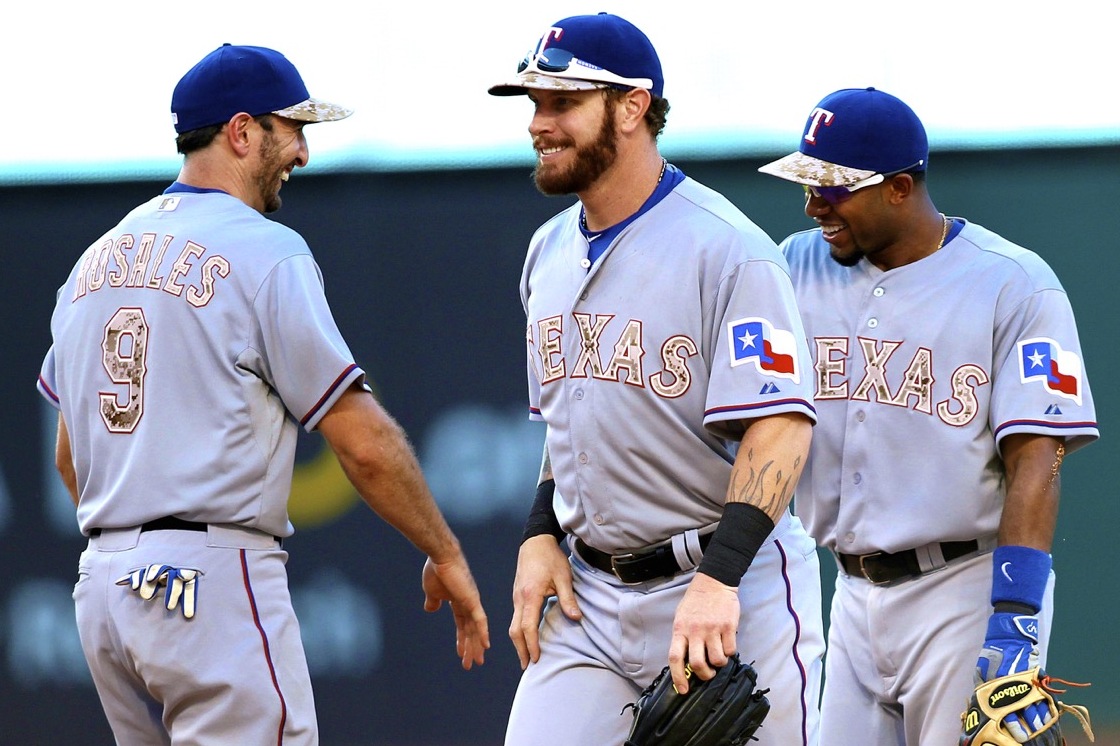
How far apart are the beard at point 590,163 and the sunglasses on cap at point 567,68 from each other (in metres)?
0.06

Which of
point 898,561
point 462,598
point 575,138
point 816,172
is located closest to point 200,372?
point 462,598

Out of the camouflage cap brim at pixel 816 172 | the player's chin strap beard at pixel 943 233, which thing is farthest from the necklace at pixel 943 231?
the camouflage cap brim at pixel 816 172

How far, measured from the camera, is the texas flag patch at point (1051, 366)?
3.53 metres

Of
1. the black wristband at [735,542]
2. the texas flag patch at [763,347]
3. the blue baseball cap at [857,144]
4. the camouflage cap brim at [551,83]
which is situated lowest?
the black wristband at [735,542]

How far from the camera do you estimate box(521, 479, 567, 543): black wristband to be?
352cm

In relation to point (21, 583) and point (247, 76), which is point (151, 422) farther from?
point (21, 583)

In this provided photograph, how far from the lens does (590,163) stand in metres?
3.32

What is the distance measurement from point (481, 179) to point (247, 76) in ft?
7.97

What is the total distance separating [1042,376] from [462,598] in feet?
4.91

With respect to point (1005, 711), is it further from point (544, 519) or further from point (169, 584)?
point (169, 584)

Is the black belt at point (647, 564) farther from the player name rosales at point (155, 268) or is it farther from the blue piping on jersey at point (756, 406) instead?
the player name rosales at point (155, 268)

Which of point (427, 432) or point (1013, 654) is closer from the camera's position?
point (1013, 654)

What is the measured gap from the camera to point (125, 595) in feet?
10.9

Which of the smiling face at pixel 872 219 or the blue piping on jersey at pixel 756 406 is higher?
the smiling face at pixel 872 219
